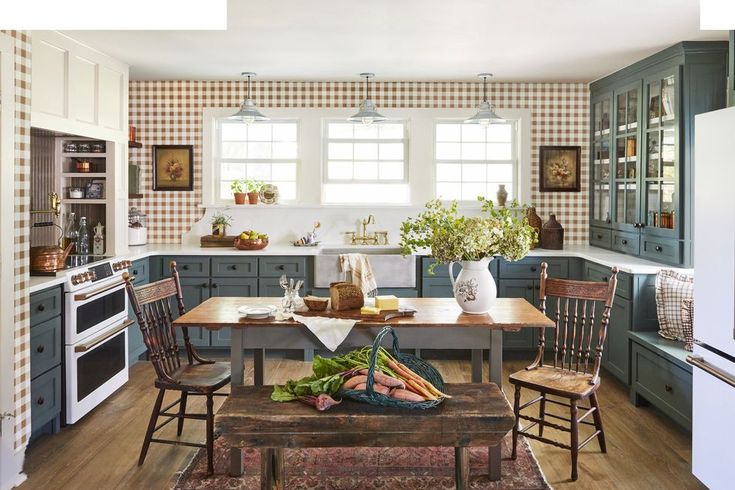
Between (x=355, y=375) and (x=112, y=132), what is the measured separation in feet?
11.4

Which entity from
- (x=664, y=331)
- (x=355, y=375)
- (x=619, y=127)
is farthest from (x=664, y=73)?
(x=355, y=375)

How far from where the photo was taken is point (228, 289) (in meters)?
5.75

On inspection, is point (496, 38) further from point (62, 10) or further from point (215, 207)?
point (62, 10)

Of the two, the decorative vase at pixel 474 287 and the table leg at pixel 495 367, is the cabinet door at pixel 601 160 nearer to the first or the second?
the decorative vase at pixel 474 287

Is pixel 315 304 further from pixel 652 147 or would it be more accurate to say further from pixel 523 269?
pixel 652 147

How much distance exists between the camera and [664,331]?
424cm

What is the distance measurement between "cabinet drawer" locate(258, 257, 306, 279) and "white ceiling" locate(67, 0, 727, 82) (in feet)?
5.45

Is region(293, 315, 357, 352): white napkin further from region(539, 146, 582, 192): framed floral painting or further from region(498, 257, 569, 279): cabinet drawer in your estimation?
region(539, 146, 582, 192): framed floral painting

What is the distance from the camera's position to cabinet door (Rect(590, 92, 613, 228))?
232 inches

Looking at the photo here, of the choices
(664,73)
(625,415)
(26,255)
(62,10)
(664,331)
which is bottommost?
(625,415)

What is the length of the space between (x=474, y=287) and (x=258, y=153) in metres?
3.68

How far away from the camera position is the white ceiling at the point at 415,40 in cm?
387

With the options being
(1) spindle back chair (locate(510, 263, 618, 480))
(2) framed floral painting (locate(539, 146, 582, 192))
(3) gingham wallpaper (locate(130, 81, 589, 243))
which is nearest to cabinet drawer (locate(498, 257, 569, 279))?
(3) gingham wallpaper (locate(130, 81, 589, 243))

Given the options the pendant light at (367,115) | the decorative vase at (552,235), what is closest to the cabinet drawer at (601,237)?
the decorative vase at (552,235)
